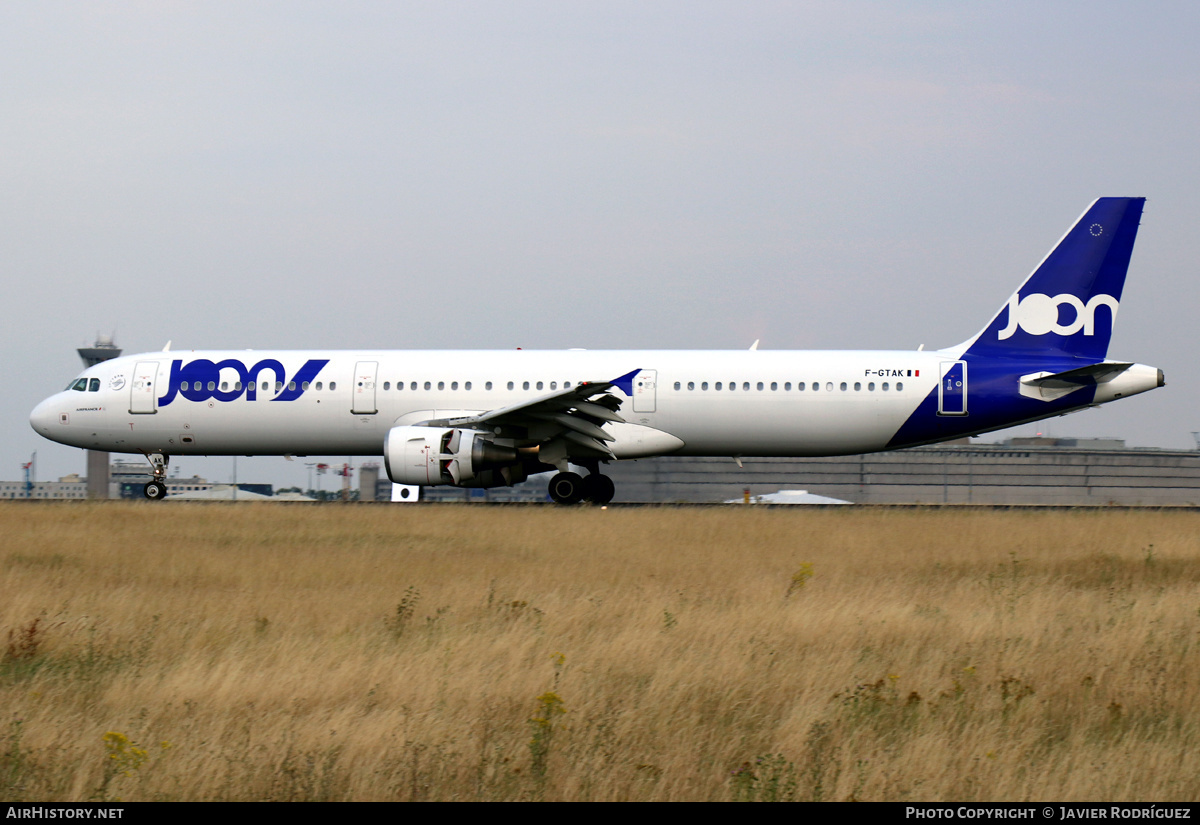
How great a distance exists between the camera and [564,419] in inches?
880

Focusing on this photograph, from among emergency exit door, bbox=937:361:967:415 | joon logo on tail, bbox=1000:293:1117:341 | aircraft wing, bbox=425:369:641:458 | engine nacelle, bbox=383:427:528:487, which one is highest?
joon logo on tail, bbox=1000:293:1117:341

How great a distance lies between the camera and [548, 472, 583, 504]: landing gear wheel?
23906mm

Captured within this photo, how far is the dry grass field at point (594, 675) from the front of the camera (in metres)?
5.90

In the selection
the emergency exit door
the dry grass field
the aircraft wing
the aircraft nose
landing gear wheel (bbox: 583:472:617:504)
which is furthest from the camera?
the aircraft nose

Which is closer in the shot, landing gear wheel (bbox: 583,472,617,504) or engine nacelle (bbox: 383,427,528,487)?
engine nacelle (bbox: 383,427,528,487)

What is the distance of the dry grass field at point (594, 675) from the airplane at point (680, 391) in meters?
8.48

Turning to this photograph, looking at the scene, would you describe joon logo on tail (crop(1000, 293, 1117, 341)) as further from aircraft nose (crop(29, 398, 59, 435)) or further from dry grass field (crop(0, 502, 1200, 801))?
aircraft nose (crop(29, 398, 59, 435))

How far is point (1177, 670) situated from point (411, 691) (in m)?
5.59

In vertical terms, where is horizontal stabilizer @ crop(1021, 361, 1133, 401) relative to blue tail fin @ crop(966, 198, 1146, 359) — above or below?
below

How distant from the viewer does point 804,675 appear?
8000 millimetres

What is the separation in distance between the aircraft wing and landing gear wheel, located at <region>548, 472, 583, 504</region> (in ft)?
3.26

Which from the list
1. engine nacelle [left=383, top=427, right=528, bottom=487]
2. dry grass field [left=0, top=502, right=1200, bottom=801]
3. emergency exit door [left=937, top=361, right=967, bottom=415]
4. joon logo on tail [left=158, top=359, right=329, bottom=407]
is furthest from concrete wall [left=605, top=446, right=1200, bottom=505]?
dry grass field [left=0, top=502, right=1200, bottom=801]

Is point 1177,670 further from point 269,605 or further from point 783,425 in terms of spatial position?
point 783,425

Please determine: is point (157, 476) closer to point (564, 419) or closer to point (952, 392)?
point (564, 419)
